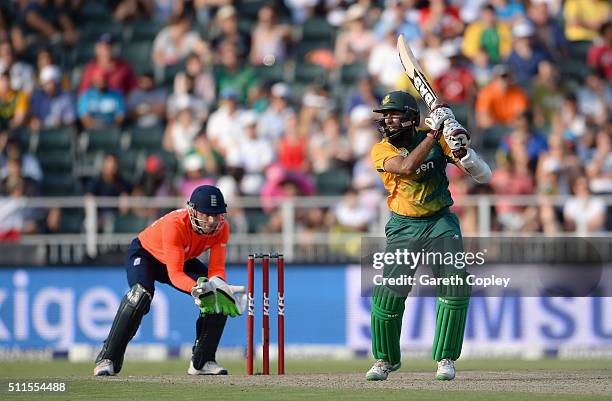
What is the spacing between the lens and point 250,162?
17469mm

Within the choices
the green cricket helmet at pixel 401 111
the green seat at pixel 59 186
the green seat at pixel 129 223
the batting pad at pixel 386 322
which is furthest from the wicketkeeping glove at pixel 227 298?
the green seat at pixel 59 186

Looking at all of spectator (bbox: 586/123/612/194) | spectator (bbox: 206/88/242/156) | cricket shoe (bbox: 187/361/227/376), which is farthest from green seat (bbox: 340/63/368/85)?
cricket shoe (bbox: 187/361/227/376)

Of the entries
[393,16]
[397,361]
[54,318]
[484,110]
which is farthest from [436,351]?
[393,16]

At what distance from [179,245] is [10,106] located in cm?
816

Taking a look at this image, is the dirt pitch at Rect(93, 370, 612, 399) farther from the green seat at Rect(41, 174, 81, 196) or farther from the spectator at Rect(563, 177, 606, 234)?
the green seat at Rect(41, 174, 81, 196)

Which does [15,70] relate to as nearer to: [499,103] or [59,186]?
[59,186]

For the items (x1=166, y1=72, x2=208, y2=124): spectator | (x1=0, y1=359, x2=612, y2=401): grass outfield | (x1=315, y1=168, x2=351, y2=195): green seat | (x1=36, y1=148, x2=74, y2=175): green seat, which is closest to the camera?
(x1=0, y1=359, x2=612, y2=401): grass outfield

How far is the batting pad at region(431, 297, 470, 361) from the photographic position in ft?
33.4

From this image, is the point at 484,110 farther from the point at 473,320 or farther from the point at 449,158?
the point at 449,158

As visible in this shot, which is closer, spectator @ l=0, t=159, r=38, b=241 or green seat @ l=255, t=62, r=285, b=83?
spectator @ l=0, t=159, r=38, b=241

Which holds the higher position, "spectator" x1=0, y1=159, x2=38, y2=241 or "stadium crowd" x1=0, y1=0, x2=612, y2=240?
"stadium crowd" x1=0, y1=0, x2=612, y2=240

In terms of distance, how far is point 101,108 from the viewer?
18.5 m

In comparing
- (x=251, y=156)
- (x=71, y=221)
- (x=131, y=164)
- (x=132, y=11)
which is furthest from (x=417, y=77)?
(x=132, y=11)

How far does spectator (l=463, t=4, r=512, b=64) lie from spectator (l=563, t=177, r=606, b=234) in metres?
3.54
